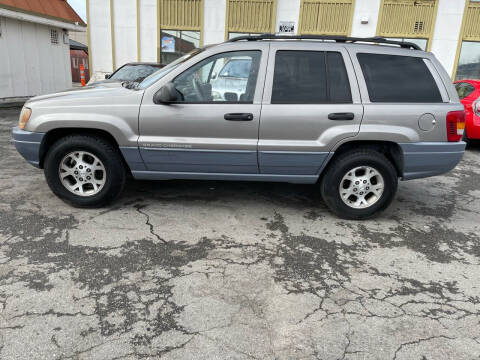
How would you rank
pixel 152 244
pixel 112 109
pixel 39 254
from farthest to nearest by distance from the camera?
1. pixel 112 109
2. pixel 152 244
3. pixel 39 254

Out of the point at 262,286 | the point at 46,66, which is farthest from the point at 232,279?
the point at 46,66

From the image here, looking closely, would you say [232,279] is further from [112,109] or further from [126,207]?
[112,109]

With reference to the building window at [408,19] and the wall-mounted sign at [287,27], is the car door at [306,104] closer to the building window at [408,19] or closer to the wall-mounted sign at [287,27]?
the wall-mounted sign at [287,27]

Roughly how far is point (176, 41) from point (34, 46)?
558cm

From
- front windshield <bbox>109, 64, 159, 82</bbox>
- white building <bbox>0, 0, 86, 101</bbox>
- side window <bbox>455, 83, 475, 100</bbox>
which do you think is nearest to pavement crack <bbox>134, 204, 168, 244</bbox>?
front windshield <bbox>109, 64, 159, 82</bbox>

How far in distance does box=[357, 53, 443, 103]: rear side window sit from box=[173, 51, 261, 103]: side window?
44.8 inches

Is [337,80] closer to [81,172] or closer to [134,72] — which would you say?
[81,172]

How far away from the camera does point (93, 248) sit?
3.33m

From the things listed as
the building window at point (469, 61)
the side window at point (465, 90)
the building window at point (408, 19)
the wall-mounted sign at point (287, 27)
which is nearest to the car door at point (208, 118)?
the side window at point (465, 90)

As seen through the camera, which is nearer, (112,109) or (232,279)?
(232,279)

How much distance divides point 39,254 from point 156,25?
14948 mm

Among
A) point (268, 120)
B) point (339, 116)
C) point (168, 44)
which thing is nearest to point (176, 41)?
point (168, 44)

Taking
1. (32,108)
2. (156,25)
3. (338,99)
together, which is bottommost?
(32,108)

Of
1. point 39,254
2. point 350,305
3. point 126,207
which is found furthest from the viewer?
point 126,207
